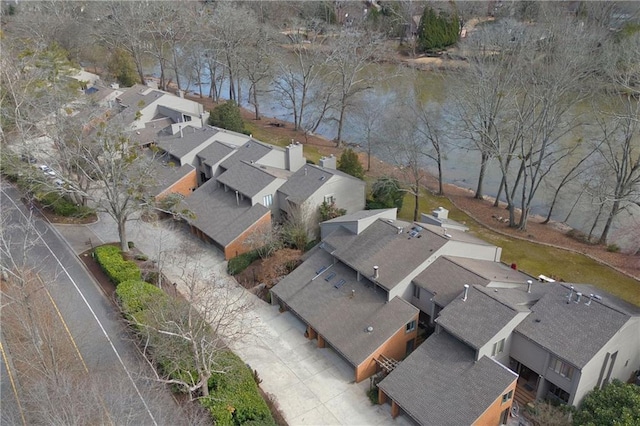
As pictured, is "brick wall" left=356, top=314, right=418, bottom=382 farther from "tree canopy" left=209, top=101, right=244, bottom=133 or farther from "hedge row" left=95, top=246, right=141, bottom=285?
"tree canopy" left=209, top=101, right=244, bottom=133

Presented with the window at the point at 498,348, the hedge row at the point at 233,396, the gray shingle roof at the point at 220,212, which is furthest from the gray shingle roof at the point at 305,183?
the window at the point at 498,348

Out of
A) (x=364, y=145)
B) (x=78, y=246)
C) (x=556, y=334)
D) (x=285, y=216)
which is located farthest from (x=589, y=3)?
(x=78, y=246)

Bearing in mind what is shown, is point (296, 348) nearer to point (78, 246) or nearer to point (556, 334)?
point (556, 334)

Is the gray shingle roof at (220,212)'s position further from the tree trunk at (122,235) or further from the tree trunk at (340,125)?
the tree trunk at (340,125)

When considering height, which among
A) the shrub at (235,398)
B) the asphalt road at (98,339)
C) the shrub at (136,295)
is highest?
the shrub at (136,295)

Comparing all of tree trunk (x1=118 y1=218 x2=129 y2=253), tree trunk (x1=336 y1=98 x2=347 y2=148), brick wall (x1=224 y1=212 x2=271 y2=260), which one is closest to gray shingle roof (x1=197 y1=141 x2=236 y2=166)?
brick wall (x1=224 y1=212 x2=271 y2=260)

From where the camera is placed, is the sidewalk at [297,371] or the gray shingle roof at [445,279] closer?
the sidewalk at [297,371]
